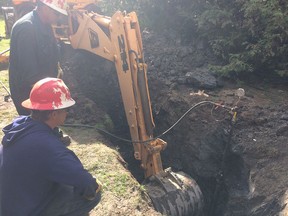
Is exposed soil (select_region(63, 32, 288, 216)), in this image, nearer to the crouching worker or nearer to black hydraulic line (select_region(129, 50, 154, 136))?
black hydraulic line (select_region(129, 50, 154, 136))

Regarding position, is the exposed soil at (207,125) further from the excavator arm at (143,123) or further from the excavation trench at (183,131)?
the excavator arm at (143,123)

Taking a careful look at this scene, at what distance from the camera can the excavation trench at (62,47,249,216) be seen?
5.04 m

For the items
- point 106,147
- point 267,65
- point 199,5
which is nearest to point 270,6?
point 267,65

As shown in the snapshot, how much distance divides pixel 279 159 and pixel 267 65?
2.33 metres

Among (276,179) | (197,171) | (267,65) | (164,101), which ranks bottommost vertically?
(197,171)

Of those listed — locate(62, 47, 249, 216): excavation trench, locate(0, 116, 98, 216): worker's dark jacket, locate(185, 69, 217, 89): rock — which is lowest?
locate(62, 47, 249, 216): excavation trench

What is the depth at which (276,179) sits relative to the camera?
4.38 metres

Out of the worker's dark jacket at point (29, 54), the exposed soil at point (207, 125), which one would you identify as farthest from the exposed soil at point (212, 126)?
the worker's dark jacket at point (29, 54)

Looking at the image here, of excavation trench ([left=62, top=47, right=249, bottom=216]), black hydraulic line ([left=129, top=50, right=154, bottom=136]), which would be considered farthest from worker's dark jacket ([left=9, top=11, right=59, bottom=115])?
excavation trench ([left=62, top=47, right=249, bottom=216])

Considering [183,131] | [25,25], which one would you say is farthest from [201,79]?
[25,25]

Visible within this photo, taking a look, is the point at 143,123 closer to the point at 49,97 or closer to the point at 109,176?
the point at 109,176

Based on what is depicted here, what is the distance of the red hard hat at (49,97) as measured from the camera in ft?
8.41

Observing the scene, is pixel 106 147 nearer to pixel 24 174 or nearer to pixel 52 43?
pixel 52 43

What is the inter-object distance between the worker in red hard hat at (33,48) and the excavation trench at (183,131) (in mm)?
2004
